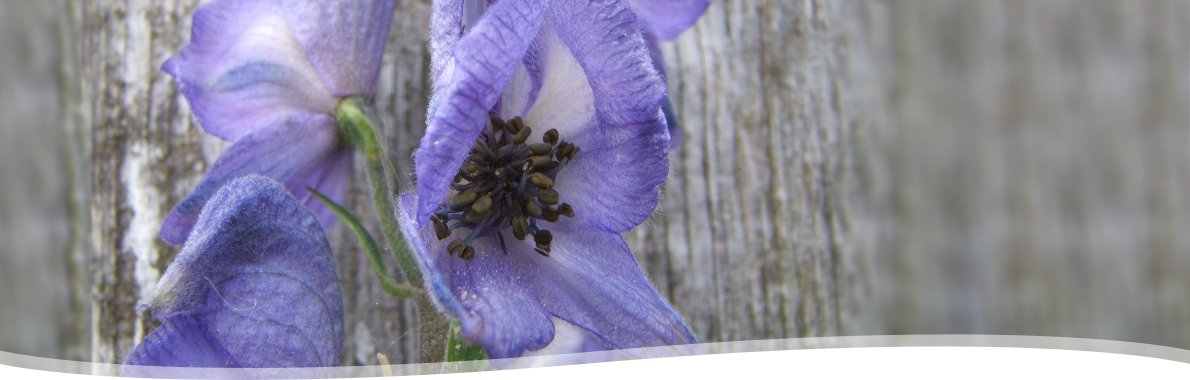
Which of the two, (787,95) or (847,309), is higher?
(787,95)

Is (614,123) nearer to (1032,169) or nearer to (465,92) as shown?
(465,92)

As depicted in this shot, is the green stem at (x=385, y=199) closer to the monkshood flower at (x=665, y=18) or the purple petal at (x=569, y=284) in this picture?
the purple petal at (x=569, y=284)

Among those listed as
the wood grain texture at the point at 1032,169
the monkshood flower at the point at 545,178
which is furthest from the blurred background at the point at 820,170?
the monkshood flower at the point at 545,178

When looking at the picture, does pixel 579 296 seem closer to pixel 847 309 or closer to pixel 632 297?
pixel 632 297

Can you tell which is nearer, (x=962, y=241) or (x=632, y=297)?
(x=632, y=297)

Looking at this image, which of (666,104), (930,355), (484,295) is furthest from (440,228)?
(930,355)

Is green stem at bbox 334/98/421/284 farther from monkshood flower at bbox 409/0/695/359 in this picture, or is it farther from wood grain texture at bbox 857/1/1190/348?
wood grain texture at bbox 857/1/1190/348

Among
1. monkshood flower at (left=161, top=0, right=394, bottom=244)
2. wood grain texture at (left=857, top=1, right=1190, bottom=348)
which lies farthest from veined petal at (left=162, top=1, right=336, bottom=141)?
wood grain texture at (left=857, top=1, right=1190, bottom=348)

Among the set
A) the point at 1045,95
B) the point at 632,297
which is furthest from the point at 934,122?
the point at 632,297
